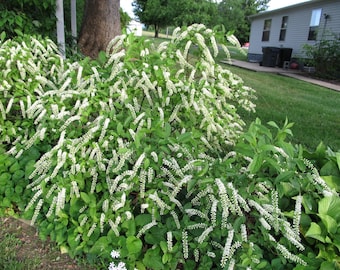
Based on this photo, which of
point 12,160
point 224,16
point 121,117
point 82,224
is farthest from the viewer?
point 224,16

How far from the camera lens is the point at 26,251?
1922 mm

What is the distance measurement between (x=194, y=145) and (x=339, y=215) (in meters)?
0.84

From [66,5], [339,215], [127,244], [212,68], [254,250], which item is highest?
[66,5]

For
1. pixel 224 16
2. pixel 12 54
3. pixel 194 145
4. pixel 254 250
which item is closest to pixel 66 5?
pixel 12 54

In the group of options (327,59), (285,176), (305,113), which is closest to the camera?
(285,176)

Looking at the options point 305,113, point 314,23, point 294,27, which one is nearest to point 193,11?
point 294,27

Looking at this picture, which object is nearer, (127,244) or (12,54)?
(127,244)

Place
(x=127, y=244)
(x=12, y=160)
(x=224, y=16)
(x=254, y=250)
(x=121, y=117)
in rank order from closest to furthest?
(x=254, y=250)
(x=127, y=244)
(x=121, y=117)
(x=12, y=160)
(x=224, y=16)

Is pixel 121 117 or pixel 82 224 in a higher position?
pixel 121 117

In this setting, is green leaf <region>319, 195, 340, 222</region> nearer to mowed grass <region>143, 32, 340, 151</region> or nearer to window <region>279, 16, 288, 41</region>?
mowed grass <region>143, 32, 340, 151</region>

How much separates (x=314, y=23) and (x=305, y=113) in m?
11.2

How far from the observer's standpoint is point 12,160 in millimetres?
2189

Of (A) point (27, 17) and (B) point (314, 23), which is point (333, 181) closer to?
(A) point (27, 17)

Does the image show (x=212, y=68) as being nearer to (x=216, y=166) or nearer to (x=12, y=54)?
(x=216, y=166)
